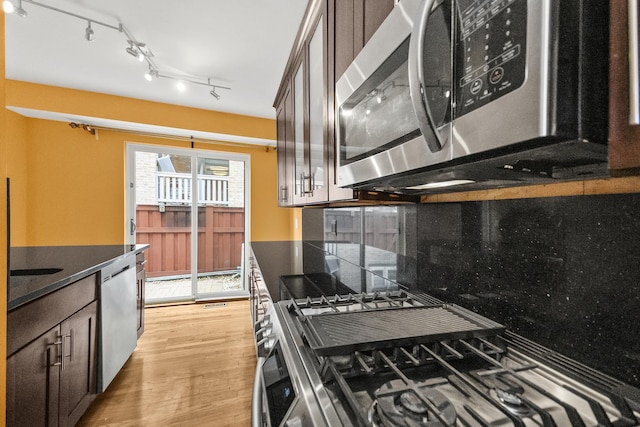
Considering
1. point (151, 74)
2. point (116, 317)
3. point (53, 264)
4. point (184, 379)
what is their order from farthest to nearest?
point (151, 74)
point (184, 379)
point (116, 317)
point (53, 264)

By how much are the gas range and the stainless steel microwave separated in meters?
0.41

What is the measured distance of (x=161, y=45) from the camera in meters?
2.05

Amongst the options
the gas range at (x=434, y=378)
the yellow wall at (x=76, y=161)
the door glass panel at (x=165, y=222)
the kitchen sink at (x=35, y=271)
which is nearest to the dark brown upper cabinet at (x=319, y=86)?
the gas range at (x=434, y=378)

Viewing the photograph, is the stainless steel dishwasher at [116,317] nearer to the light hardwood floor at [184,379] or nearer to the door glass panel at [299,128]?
the light hardwood floor at [184,379]

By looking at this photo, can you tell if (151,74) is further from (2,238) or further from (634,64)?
(634,64)

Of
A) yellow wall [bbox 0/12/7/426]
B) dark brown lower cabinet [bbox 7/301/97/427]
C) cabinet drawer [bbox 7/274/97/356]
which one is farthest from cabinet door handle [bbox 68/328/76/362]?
yellow wall [bbox 0/12/7/426]

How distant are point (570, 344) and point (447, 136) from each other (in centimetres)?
60

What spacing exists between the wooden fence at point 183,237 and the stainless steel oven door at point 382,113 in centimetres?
343

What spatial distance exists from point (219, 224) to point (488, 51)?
3973 millimetres

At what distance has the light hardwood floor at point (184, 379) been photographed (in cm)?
164

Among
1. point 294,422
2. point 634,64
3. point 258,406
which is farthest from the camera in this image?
point 258,406

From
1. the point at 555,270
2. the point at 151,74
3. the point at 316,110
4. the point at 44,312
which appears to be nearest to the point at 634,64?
the point at 555,270

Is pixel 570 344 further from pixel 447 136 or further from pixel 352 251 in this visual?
pixel 352 251

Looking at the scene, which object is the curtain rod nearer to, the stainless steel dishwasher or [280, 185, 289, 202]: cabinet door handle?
[280, 185, 289, 202]: cabinet door handle
